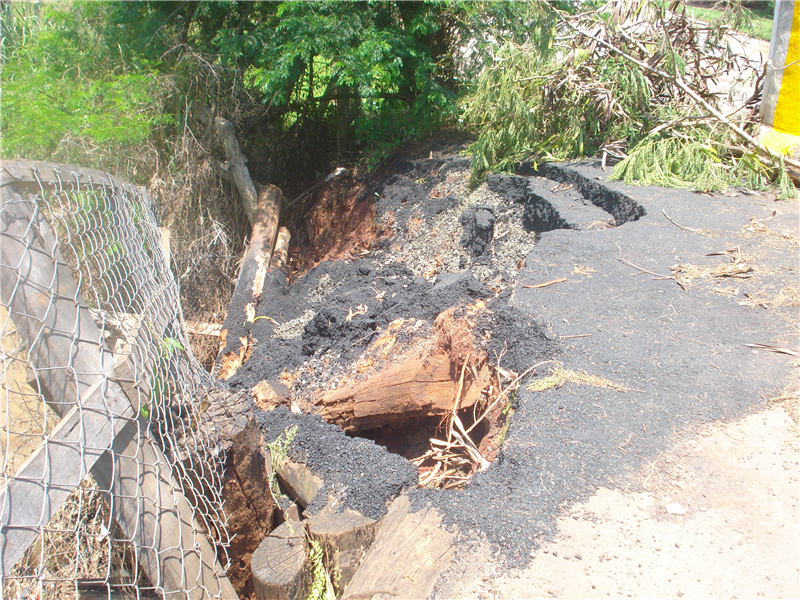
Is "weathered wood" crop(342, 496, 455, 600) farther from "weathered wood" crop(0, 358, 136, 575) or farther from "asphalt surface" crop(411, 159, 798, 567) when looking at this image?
"weathered wood" crop(0, 358, 136, 575)

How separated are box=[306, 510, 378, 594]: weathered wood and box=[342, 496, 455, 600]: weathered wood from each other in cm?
16

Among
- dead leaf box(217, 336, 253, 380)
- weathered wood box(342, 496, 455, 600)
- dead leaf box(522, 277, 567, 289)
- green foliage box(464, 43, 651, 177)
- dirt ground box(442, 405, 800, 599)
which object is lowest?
dead leaf box(217, 336, 253, 380)

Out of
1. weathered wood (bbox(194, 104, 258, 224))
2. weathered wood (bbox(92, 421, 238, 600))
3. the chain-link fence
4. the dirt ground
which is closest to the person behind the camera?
the chain-link fence

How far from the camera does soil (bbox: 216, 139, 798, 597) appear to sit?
200 centimetres

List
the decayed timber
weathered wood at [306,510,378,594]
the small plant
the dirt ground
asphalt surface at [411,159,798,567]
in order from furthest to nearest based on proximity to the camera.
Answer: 1. the decayed timber
2. the small plant
3. weathered wood at [306,510,378,594]
4. asphalt surface at [411,159,798,567]
5. the dirt ground

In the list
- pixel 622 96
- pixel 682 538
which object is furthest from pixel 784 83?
Result: pixel 682 538

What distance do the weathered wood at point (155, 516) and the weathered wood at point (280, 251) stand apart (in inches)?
167

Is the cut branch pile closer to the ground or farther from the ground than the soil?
farther from the ground

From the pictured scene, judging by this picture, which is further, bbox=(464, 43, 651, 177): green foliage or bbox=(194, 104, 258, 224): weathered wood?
bbox=(194, 104, 258, 224): weathered wood

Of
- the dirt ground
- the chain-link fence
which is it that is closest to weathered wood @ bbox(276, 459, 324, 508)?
the chain-link fence

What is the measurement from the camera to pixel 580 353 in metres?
3.06

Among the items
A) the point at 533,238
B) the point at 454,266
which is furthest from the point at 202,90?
the point at 533,238

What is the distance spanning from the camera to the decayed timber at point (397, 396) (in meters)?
3.51

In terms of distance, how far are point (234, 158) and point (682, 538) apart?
606 cm
